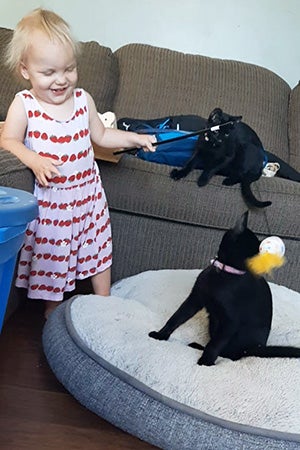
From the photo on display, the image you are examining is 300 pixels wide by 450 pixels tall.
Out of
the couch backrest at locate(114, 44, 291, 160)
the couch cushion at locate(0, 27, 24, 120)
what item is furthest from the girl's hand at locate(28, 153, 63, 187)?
the couch backrest at locate(114, 44, 291, 160)

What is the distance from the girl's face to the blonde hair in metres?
0.01

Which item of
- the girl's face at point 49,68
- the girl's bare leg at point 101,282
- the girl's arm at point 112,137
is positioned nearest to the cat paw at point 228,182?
the girl's arm at point 112,137

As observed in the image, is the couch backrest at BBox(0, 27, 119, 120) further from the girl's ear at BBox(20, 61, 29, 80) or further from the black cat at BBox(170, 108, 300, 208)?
the girl's ear at BBox(20, 61, 29, 80)

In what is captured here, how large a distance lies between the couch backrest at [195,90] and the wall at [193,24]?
0.58ft

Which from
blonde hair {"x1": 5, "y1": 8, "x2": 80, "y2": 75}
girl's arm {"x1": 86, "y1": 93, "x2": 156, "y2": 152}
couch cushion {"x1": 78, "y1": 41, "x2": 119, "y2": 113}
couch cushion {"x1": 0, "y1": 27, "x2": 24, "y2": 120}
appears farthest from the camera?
couch cushion {"x1": 78, "y1": 41, "x2": 119, "y2": 113}

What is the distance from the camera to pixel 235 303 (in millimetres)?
1268

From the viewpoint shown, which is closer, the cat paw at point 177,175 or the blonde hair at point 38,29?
the blonde hair at point 38,29

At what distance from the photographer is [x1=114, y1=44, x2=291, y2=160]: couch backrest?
7.74 ft

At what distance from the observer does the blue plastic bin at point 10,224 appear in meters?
0.81

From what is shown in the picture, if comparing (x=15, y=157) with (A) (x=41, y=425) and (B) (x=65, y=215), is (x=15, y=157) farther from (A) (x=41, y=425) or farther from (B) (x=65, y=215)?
(A) (x=41, y=425)

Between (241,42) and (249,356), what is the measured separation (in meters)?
1.69

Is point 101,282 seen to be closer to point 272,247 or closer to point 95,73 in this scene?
point 272,247

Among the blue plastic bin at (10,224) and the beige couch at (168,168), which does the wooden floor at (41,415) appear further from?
the blue plastic bin at (10,224)

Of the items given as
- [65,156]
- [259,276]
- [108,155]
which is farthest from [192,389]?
[108,155]
